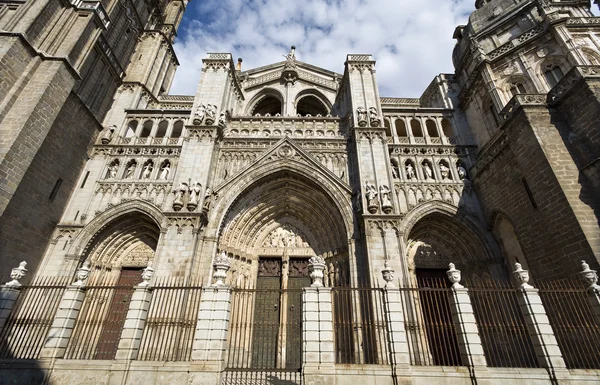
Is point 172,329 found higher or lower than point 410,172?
lower

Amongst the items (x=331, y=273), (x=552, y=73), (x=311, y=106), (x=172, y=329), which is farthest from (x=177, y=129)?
(x=552, y=73)

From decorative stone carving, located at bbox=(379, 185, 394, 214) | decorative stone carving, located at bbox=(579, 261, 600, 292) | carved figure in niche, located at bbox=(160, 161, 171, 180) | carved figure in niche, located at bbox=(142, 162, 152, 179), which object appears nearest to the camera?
decorative stone carving, located at bbox=(579, 261, 600, 292)

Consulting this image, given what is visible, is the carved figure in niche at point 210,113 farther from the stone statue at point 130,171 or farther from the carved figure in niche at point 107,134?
the carved figure in niche at point 107,134

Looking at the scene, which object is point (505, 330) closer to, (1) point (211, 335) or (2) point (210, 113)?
(1) point (211, 335)

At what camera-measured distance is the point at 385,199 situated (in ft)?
39.7

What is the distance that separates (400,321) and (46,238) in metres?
14.4

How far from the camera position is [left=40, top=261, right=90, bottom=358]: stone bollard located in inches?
277

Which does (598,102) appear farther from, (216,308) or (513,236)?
(216,308)

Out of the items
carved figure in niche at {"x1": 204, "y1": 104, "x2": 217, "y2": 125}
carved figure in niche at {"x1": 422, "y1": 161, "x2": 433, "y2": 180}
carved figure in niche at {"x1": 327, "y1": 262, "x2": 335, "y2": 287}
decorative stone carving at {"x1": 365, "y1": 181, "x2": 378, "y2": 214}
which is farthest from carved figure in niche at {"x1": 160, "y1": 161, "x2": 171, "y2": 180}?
carved figure in niche at {"x1": 422, "y1": 161, "x2": 433, "y2": 180}

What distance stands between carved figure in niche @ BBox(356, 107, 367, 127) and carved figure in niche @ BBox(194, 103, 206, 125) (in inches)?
316

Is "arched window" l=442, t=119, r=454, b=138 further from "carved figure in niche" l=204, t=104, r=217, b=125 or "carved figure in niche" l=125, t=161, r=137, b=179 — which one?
"carved figure in niche" l=125, t=161, r=137, b=179

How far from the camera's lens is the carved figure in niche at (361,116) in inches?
575

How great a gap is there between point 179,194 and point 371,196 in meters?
8.19

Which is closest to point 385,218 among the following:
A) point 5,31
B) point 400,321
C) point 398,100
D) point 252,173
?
point 400,321
